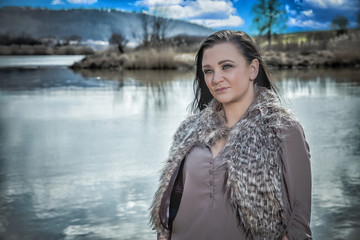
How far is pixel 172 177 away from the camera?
5.64 ft

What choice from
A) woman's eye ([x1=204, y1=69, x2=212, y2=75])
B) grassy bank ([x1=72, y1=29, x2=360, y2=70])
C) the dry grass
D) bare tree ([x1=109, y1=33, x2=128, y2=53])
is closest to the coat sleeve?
woman's eye ([x1=204, y1=69, x2=212, y2=75])

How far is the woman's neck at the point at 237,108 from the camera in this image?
1.69 m

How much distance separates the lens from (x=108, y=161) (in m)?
4.93

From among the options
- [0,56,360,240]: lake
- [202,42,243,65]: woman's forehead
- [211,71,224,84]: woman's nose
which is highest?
[202,42,243,65]: woman's forehead

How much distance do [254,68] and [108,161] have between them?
3.43 m

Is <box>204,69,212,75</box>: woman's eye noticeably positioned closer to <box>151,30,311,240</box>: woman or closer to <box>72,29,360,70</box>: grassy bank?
<box>151,30,311,240</box>: woman

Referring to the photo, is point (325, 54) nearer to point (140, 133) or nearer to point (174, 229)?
point (140, 133)

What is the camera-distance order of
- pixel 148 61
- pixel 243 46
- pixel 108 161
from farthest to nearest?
1. pixel 148 61
2. pixel 108 161
3. pixel 243 46

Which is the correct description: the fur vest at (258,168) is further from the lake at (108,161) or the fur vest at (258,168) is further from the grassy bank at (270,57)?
the grassy bank at (270,57)

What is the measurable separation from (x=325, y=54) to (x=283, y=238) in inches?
879

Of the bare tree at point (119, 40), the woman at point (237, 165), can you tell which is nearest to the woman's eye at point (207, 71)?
the woman at point (237, 165)

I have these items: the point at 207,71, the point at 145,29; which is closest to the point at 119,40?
the point at 145,29

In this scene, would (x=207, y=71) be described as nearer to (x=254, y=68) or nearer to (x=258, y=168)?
(x=254, y=68)

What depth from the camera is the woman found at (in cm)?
151
